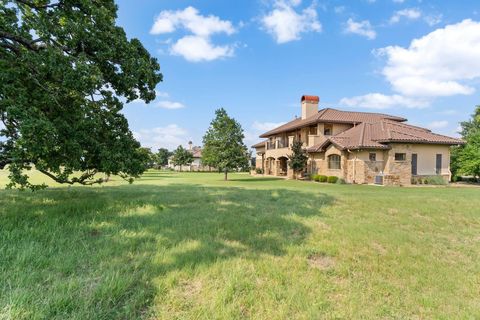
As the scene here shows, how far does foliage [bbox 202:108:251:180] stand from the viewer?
31.0 meters

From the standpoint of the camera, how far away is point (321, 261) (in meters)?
5.29

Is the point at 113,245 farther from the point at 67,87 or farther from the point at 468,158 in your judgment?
the point at 468,158

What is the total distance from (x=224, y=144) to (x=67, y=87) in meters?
24.8

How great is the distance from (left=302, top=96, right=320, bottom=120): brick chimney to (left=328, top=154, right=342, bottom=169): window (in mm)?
9869

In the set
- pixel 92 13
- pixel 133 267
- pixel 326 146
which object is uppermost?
pixel 92 13

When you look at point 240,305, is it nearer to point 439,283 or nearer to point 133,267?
point 133,267

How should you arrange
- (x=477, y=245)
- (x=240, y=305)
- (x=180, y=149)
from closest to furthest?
1. (x=240, y=305)
2. (x=477, y=245)
3. (x=180, y=149)

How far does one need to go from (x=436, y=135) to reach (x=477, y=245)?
24861mm

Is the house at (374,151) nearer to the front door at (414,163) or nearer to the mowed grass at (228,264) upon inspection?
the front door at (414,163)

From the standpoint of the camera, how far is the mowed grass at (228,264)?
356 cm

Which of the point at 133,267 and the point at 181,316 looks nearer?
the point at 181,316

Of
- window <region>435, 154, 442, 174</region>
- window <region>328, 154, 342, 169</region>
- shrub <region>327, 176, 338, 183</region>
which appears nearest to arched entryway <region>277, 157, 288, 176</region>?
window <region>328, 154, 342, 169</region>

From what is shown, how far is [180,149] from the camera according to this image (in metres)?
67.3

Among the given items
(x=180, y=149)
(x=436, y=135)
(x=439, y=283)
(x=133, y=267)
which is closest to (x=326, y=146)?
(x=436, y=135)
